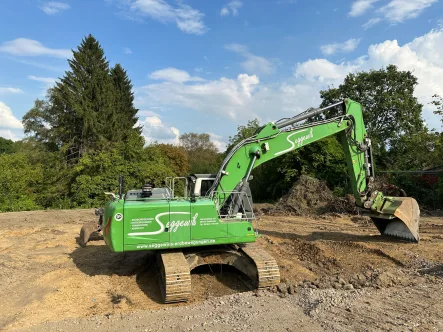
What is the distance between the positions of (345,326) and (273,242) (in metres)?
5.76

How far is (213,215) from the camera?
21.8 feet

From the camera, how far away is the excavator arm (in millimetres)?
7508

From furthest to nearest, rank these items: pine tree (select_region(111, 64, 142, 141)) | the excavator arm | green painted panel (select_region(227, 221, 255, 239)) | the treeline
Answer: pine tree (select_region(111, 64, 142, 141))
the treeline
the excavator arm
green painted panel (select_region(227, 221, 255, 239))

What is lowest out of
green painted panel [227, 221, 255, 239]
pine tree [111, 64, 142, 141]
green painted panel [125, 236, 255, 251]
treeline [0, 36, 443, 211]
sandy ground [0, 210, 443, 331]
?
sandy ground [0, 210, 443, 331]

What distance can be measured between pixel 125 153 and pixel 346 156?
18.8 metres

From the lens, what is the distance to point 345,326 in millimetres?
4676

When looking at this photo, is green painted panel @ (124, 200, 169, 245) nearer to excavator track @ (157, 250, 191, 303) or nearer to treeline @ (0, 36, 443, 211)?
excavator track @ (157, 250, 191, 303)

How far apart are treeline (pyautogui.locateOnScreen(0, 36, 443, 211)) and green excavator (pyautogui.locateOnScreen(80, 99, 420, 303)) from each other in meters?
13.2

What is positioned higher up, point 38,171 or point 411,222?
point 38,171

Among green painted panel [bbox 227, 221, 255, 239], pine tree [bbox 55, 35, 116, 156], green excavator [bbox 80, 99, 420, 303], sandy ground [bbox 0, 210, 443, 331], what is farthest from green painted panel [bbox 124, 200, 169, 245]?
→ pine tree [bbox 55, 35, 116, 156]

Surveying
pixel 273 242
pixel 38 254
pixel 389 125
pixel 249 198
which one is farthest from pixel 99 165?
Result: pixel 389 125

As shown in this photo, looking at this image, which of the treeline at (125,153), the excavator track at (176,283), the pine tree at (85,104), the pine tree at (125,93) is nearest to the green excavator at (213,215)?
the excavator track at (176,283)

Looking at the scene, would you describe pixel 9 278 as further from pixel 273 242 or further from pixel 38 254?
pixel 273 242

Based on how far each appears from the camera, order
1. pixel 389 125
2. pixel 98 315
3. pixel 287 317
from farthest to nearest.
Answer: pixel 389 125
pixel 98 315
pixel 287 317
